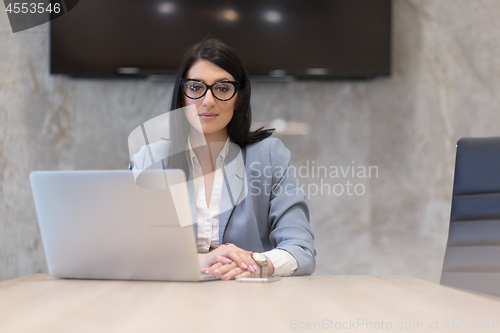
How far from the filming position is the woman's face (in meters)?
1.54

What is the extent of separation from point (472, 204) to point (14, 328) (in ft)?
4.54

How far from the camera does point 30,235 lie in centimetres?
262

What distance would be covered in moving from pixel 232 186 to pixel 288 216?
0.74ft

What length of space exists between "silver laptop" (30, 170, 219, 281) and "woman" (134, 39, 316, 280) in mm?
494

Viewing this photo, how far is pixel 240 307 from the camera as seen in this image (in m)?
0.64

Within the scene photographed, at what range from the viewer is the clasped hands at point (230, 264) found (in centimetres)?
102

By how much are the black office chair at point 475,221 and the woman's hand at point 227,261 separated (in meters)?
0.75

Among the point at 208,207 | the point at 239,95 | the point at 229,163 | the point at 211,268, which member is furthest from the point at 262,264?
the point at 239,95

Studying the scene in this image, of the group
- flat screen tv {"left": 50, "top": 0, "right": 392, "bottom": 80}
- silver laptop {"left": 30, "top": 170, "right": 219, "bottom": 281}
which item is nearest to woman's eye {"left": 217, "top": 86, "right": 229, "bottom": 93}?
silver laptop {"left": 30, "top": 170, "right": 219, "bottom": 281}

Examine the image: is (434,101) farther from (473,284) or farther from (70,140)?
(70,140)

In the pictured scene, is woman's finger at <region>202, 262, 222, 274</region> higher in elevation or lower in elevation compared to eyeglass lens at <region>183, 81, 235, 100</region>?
lower

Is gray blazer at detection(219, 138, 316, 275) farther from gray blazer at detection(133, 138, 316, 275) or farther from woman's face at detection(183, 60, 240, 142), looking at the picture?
woman's face at detection(183, 60, 240, 142)

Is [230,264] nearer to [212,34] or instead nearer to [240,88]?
[240,88]

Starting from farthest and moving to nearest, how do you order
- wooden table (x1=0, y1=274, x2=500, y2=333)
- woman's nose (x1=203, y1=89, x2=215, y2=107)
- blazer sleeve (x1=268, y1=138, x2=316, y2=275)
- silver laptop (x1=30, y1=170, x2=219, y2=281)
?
woman's nose (x1=203, y1=89, x2=215, y2=107)
blazer sleeve (x1=268, y1=138, x2=316, y2=275)
silver laptop (x1=30, y1=170, x2=219, y2=281)
wooden table (x1=0, y1=274, x2=500, y2=333)
